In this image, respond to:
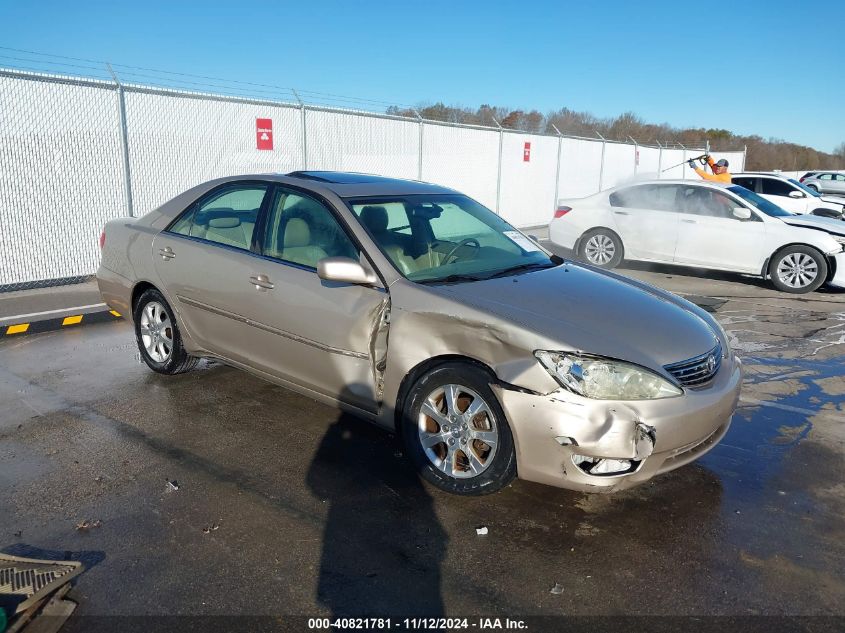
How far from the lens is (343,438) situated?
4.31 m

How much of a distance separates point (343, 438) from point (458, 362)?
4.01 ft

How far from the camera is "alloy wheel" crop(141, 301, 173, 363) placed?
5207 millimetres

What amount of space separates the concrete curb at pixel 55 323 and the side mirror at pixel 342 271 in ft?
11.3

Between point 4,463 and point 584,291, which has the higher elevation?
point 584,291

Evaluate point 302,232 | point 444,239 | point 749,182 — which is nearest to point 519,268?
point 444,239

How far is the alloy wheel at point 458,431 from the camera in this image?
133 inches

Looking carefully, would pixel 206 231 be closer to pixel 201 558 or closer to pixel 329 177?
pixel 329 177

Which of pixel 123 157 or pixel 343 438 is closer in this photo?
pixel 343 438

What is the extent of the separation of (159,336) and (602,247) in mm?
7874

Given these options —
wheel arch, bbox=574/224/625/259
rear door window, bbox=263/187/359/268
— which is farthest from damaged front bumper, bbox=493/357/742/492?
wheel arch, bbox=574/224/625/259

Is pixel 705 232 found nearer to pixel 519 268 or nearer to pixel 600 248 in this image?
pixel 600 248

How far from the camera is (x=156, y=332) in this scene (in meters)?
5.31

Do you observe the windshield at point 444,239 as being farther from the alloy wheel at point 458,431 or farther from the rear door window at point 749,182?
the rear door window at point 749,182

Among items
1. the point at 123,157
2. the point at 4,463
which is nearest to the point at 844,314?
the point at 4,463
